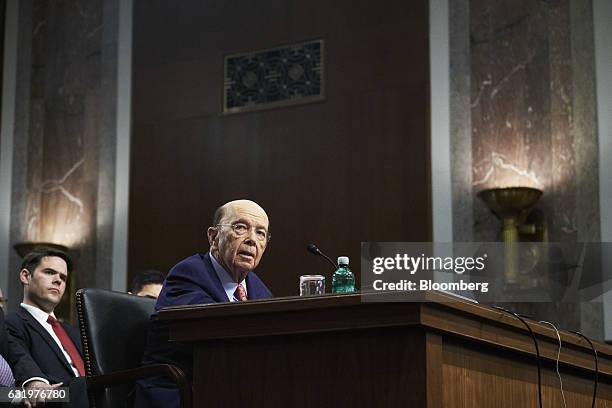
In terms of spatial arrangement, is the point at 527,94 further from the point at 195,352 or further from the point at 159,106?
the point at 195,352

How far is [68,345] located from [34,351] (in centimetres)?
31

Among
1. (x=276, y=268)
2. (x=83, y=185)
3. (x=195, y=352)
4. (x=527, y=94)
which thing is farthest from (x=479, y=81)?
(x=195, y=352)

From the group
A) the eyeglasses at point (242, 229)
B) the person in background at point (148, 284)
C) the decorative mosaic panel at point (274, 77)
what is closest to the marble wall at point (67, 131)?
the decorative mosaic panel at point (274, 77)

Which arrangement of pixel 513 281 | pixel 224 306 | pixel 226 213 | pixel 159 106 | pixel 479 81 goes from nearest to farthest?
pixel 224 306, pixel 226 213, pixel 513 281, pixel 479 81, pixel 159 106

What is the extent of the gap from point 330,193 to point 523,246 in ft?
4.79

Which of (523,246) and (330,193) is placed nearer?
(523,246)

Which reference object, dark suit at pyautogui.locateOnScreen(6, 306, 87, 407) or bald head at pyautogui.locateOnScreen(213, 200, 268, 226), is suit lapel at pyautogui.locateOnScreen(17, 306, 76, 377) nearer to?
dark suit at pyautogui.locateOnScreen(6, 306, 87, 407)

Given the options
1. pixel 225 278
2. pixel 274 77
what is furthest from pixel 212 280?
pixel 274 77

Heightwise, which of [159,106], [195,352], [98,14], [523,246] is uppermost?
[98,14]

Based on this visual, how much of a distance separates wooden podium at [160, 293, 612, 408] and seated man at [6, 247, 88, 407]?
1658mm

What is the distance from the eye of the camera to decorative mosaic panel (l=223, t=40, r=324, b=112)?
25.6 feet

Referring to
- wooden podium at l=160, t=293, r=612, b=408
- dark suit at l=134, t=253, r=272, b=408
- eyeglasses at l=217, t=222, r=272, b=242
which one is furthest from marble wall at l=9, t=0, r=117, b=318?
wooden podium at l=160, t=293, r=612, b=408

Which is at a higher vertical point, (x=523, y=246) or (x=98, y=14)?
(x=98, y=14)

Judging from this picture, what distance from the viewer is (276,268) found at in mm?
7672
